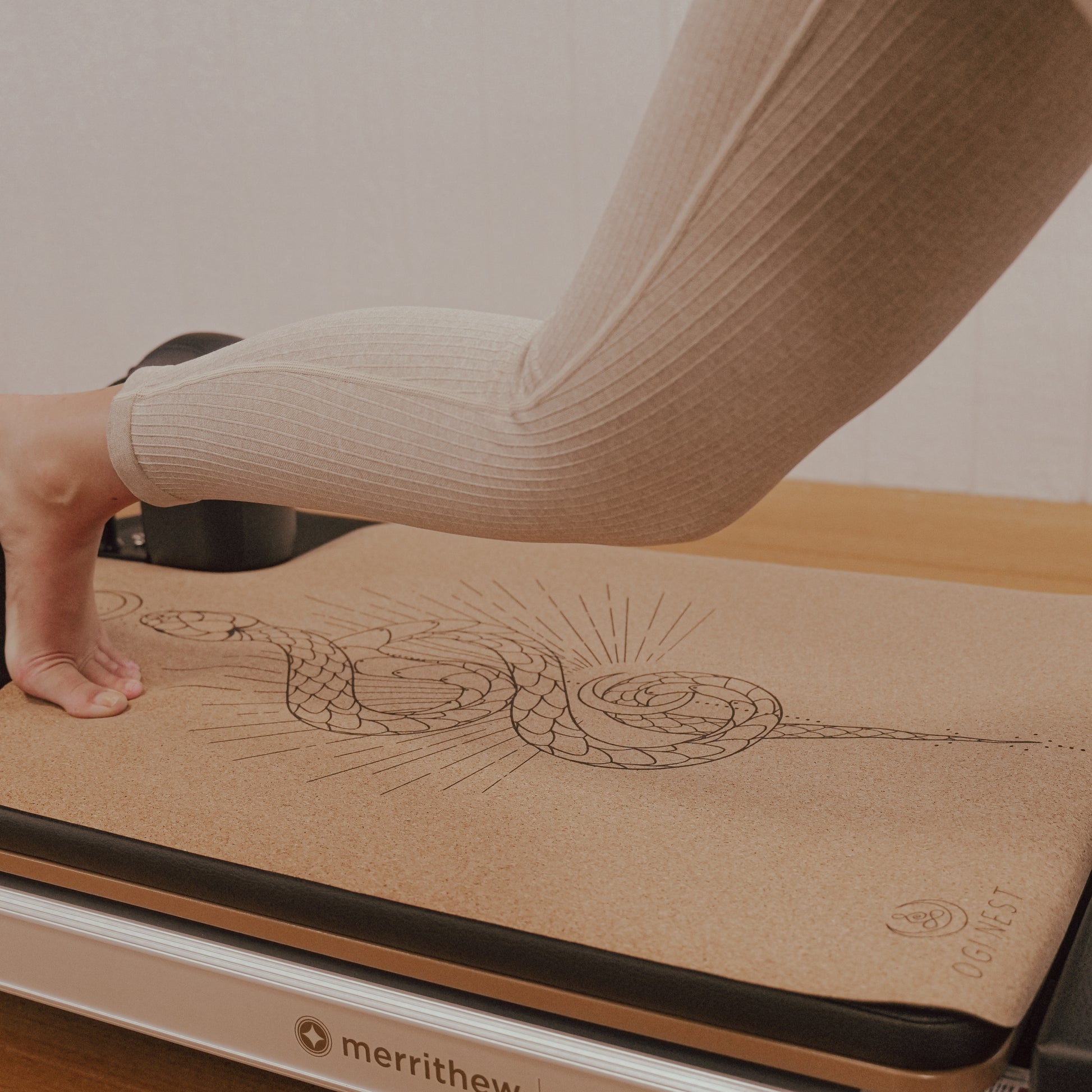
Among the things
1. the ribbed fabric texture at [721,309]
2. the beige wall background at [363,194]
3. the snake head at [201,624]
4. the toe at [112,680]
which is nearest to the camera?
the ribbed fabric texture at [721,309]

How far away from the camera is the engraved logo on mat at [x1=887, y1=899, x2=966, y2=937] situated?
1.99ft

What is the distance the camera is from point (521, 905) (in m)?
0.65

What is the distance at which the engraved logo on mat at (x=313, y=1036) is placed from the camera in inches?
26.9

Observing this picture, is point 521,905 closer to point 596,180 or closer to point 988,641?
point 988,641

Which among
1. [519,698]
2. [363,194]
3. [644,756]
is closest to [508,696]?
[519,698]

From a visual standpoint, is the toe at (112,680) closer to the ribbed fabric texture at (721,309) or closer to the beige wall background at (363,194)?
the ribbed fabric texture at (721,309)

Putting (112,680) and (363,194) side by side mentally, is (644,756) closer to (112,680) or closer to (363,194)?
(112,680)

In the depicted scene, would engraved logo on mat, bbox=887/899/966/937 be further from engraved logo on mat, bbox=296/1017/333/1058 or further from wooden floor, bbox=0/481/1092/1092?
wooden floor, bbox=0/481/1092/1092

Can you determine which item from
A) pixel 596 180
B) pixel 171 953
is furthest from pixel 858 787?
pixel 596 180

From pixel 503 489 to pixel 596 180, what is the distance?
136 cm

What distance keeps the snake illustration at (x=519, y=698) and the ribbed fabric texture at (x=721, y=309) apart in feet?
0.65

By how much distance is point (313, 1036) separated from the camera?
688mm

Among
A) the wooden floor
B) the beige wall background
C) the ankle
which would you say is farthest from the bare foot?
the beige wall background

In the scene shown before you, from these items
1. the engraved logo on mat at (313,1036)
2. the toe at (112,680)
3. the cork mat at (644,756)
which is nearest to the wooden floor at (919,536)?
the cork mat at (644,756)
